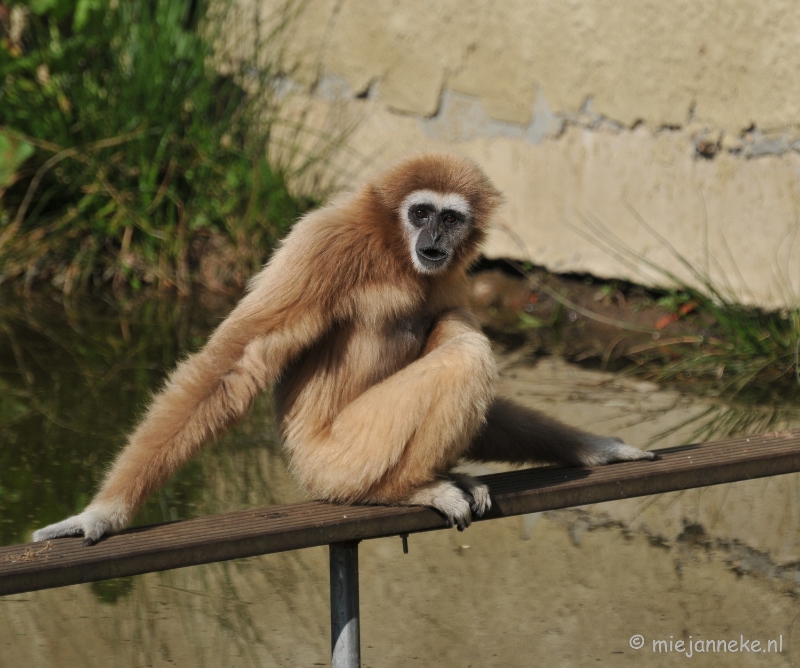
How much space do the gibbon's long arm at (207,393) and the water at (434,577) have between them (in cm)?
106

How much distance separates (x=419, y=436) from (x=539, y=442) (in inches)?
24.5

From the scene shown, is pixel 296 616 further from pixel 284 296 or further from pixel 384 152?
pixel 384 152

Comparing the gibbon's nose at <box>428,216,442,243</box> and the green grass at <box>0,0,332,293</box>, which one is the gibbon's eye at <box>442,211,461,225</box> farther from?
the green grass at <box>0,0,332,293</box>

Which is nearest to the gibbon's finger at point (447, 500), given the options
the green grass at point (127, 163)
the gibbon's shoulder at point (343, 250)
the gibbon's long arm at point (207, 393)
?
the gibbon's long arm at point (207, 393)

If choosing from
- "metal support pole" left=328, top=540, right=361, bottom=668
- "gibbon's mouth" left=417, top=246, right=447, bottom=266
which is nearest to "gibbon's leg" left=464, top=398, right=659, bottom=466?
"gibbon's mouth" left=417, top=246, right=447, bottom=266

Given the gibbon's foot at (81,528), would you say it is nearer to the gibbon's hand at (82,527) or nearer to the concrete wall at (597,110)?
the gibbon's hand at (82,527)

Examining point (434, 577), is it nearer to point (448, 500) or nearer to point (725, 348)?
point (448, 500)

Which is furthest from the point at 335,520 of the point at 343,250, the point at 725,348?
the point at 725,348

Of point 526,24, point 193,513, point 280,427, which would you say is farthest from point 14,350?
point 526,24

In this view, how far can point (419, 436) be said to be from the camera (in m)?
3.04

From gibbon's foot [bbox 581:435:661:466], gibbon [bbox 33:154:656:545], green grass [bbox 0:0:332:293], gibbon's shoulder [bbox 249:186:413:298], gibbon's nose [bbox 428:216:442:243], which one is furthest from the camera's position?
green grass [bbox 0:0:332:293]

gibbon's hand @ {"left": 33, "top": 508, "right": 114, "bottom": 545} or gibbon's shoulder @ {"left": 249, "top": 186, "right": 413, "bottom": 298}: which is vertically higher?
gibbon's shoulder @ {"left": 249, "top": 186, "right": 413, "bottom": 298}

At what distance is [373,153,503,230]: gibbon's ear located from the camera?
11.0 feet

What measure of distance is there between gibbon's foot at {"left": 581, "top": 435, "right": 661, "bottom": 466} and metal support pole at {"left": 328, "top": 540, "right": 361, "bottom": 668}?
0.94 meters
